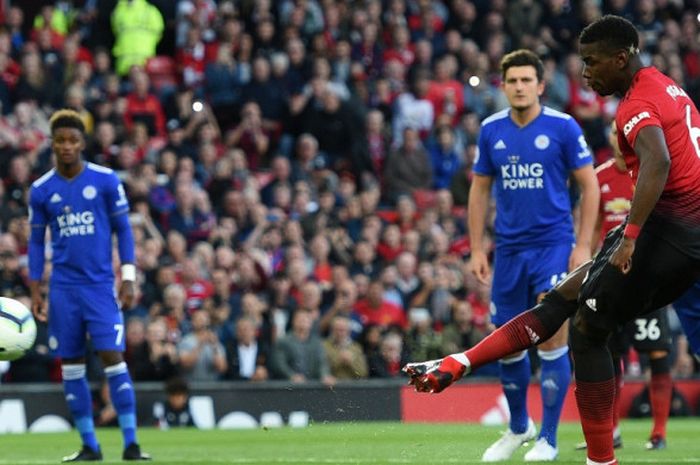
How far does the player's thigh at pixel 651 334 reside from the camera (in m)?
11.5

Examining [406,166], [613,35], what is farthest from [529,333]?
[406,166]

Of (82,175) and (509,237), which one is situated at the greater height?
(82,175)

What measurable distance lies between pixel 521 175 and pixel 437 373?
2.86 metres

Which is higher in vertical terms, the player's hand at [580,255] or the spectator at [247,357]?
the player's hand at [580,255]

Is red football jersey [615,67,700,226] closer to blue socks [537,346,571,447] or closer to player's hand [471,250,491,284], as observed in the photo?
blue socks [537,346,571,447]

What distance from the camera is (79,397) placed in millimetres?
10930

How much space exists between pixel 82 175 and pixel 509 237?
3.20 metres

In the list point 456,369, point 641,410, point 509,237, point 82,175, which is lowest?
point 641,410

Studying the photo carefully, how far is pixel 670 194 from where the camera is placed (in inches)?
291

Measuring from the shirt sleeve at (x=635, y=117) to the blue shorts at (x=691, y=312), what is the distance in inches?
92.5

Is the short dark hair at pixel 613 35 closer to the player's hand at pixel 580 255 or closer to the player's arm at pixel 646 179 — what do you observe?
the player's arm at pixel 646 179

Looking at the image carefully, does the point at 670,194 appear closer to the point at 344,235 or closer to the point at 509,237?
the point at 509,237

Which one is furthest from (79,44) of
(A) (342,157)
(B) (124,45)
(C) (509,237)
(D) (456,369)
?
(D) (456,369)

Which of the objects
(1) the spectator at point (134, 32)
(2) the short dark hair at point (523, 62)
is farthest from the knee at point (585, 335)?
(1) the spectator at point (134, 32)
